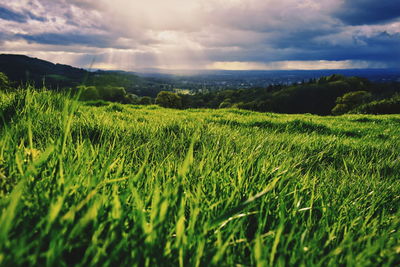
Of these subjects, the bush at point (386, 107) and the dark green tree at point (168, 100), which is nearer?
the bush at point (386, 107)

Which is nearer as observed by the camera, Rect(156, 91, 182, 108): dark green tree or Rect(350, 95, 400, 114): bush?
Rect(350, 95, 400, 114): bush

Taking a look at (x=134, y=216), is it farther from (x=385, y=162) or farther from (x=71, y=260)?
(x=385, y=162)

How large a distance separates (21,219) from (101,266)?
416 millimetres

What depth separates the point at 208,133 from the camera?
395cm

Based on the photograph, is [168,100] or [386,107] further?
[168,100]

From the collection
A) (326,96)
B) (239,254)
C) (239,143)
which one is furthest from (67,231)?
(326,96)

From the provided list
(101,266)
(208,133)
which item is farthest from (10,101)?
(101,266)

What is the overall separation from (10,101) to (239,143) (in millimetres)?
3390

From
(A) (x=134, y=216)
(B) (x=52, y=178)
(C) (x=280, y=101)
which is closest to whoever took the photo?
(A) (x=134, y=216)

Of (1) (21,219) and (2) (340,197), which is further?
(2) (340,197)

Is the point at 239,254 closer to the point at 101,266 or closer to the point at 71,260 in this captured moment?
the point at 101,266

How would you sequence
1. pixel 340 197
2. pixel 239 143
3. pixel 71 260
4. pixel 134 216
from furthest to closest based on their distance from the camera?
pixel 239 143 < pixel 340 197 < pixel 134 216 < pixel 71 260

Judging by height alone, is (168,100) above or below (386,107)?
below

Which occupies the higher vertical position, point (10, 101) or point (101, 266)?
point (10, 101)
